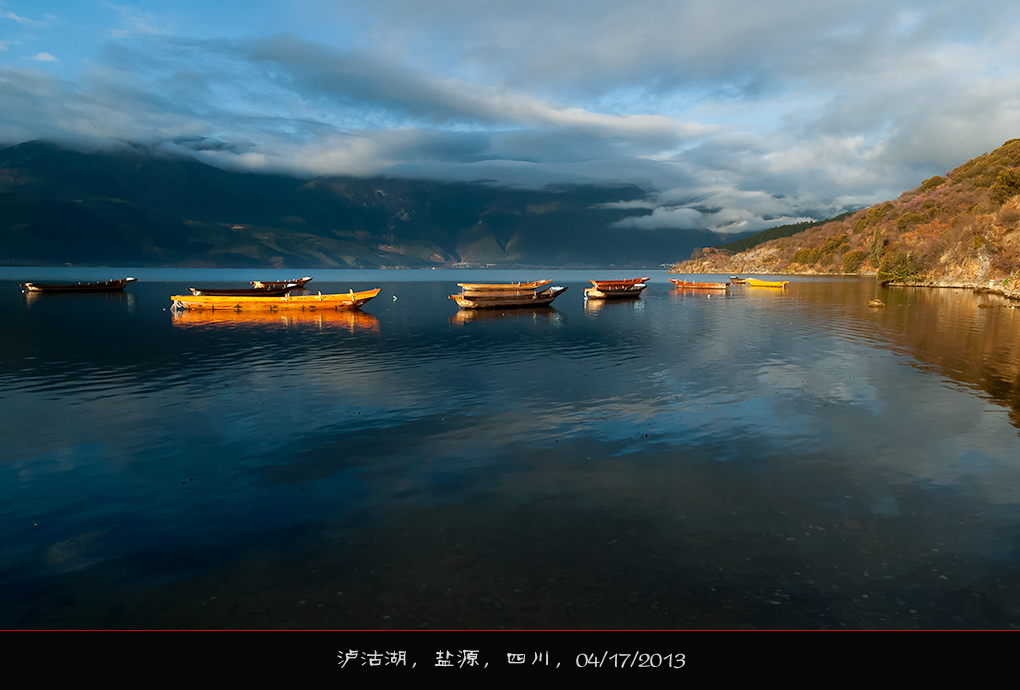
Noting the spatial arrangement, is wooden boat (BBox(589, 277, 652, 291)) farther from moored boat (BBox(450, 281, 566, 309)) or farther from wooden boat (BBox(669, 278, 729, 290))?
wooden boat (BBox(669, 278, 729, 290))

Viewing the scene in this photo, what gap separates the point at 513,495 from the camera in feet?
48.9

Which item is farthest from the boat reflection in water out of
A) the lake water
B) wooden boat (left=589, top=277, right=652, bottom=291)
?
wooden boat (left=589, top=277, right=652, bottom=291)

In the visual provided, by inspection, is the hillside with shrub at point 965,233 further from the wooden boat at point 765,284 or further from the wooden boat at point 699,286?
the wooden boat at point 699,286

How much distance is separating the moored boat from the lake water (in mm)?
44566

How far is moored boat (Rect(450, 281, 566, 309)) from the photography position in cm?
7944

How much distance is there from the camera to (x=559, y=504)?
14336 millimetres

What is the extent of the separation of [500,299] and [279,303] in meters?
31.5

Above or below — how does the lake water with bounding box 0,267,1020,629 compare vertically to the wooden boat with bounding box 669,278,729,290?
below

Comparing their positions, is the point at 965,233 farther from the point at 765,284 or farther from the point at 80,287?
the point at 80,287

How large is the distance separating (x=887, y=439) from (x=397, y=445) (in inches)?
710

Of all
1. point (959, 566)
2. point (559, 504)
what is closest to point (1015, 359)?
point (959, 566)

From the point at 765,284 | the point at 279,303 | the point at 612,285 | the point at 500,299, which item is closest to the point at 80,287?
the point at 279,303

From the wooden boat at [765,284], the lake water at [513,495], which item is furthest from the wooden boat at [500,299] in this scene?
the wooden boat at [765,284]
